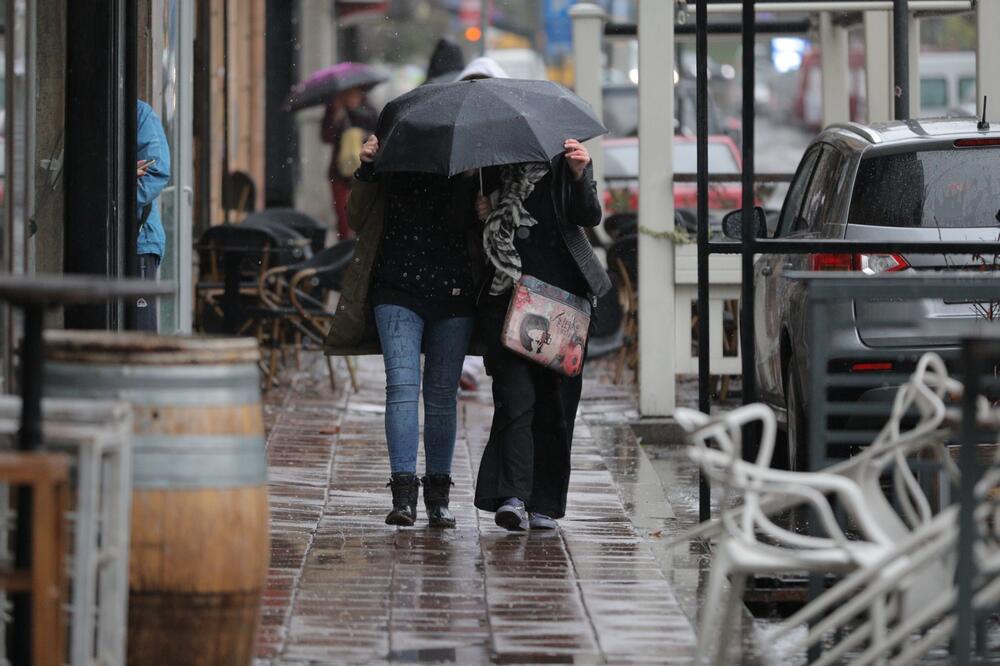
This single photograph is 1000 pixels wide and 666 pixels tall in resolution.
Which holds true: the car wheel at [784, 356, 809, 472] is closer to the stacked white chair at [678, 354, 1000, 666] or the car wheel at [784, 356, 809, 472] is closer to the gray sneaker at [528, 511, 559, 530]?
the gray sneaker at [528, 511, 559, 530]

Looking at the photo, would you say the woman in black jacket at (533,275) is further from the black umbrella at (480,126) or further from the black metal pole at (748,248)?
the black metal pole at (748,248)

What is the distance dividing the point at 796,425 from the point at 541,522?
1511mm

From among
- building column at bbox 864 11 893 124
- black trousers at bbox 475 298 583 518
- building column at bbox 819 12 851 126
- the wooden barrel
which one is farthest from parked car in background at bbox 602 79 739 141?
the wooden barrel

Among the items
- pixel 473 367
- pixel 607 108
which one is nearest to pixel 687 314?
pixel 473 367

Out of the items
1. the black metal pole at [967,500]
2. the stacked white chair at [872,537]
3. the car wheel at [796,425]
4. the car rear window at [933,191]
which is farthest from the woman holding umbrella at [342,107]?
the black metal pole at [967,500]

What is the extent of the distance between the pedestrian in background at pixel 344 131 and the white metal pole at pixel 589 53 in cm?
461

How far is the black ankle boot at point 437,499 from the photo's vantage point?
6.93m

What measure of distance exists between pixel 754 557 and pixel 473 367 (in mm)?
8264

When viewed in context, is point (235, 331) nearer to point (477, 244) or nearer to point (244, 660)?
point (477, 244)

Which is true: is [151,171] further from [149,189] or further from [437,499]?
[437,499]

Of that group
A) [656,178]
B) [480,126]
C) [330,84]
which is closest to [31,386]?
[480,126]

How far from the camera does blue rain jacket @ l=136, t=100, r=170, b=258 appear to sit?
7602 mm

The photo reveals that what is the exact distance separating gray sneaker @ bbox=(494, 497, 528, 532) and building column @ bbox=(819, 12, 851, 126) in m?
7.00

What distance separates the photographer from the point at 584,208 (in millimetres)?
6695
